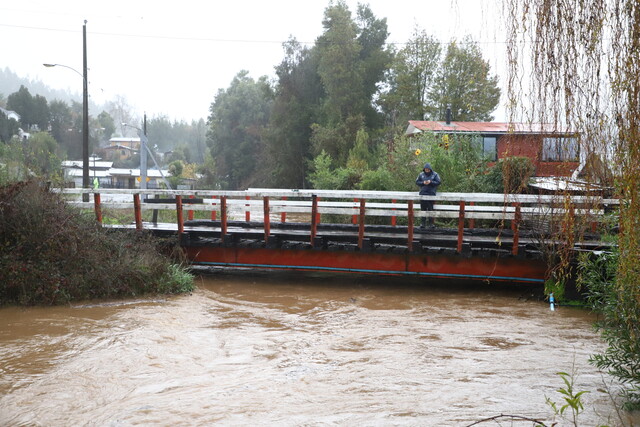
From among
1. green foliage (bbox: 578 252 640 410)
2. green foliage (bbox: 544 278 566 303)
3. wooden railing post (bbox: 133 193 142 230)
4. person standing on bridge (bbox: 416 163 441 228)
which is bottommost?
green foliage (bbox: 544 278 566 303)

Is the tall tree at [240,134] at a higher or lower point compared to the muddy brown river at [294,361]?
higher

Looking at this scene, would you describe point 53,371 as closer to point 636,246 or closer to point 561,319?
point 636,246

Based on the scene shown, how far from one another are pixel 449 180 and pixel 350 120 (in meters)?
26.1

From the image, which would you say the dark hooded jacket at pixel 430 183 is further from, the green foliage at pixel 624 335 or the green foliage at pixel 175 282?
the green foliage at pixel 624 335

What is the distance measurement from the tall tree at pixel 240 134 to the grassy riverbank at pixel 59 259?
5219 centimetres

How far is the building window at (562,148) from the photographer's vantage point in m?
5.29

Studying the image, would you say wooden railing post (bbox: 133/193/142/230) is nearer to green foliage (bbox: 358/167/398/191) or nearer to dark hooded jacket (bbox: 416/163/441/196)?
dark hooded jacket (bbox: 416/163/441/196)

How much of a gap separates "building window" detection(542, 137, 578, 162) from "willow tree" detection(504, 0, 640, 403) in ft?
0.52

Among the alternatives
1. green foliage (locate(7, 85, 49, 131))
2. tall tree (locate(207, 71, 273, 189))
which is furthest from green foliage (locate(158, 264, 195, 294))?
green foliage (locate(7, 85, 49, 131))

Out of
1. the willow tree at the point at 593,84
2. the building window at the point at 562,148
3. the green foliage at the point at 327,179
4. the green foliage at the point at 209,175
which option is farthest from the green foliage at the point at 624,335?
the green foliage at the point at 209,175

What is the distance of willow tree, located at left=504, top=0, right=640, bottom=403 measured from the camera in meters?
4.64

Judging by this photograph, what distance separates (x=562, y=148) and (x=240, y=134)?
2565 inches

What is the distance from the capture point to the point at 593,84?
4.87 metres

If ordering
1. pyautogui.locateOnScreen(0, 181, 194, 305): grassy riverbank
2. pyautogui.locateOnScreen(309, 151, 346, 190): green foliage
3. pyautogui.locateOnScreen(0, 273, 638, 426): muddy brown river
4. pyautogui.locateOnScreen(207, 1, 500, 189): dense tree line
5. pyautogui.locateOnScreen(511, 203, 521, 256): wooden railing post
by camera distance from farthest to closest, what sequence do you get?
pyautogui.locateOnScreen(207, 1, 500, 189): dense tree line → pyautogui.locateOnScreen(309, 151, 346, 190): green foliage → pyautogui.locateOnScreen(511, 203, 521, 256): wooden railing post → pyautogui.locateOnScreen(0, 181, 194, 305): grassy riverbank → pyautogui.locateOnScreen(0, 273, 638, 426): muddy brown river
